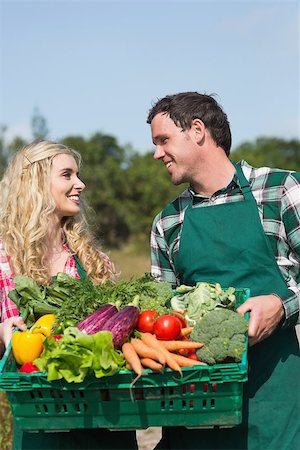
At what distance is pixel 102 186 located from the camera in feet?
105

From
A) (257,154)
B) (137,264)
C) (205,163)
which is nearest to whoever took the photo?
(205,163)

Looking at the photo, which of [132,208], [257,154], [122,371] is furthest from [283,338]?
[257,154]

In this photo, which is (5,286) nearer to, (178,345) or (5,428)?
(178,345)

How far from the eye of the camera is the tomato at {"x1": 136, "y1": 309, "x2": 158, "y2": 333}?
340cm

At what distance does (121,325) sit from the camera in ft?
10.7

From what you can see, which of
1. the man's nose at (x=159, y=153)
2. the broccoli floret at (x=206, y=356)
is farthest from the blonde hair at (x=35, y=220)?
the broccoli floret at (x=206, y=356)

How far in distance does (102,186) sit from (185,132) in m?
28.1

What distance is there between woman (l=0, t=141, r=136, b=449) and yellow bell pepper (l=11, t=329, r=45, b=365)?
0.78 meters

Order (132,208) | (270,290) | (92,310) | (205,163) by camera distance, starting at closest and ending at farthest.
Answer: (92,310), (270,290), (205,163), (132,208)

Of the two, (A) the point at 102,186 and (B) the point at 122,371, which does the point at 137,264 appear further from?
(B) the point at 122,371

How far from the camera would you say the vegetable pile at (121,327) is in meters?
3.05

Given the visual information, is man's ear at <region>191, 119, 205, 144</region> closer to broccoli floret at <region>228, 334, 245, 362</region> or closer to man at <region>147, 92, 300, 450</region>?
man at <region>147, 92, 300, 450</region>

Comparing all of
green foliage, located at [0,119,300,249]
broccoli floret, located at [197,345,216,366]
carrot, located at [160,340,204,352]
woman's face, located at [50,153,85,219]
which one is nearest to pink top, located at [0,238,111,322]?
woman's face, located at [50,153,85,219]

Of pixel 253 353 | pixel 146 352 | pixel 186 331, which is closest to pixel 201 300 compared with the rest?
pixel 186 331
